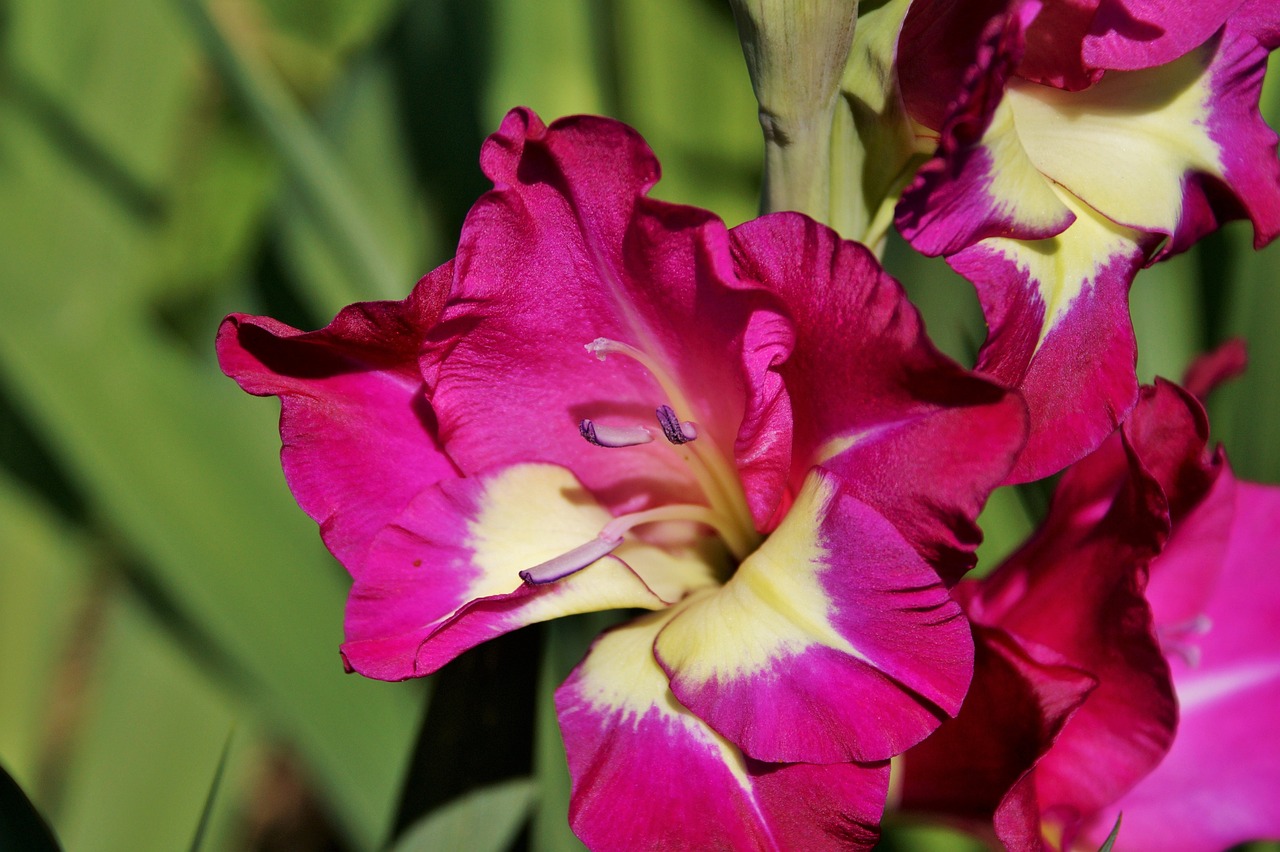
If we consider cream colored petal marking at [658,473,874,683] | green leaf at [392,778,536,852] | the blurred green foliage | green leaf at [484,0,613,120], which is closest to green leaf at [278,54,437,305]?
the blurred green foliage

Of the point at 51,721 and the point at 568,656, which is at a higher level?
the point at 568,656

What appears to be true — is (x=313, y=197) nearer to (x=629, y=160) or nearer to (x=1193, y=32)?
(x=629, y=160)

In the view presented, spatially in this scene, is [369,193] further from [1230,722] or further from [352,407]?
[1230,722]

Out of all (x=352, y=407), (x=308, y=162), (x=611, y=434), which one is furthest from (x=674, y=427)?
(x=308, y=162)

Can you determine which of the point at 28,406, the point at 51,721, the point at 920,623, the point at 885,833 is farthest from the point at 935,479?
the point at 51,721

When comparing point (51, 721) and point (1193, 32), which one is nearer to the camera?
point (1193, 32)

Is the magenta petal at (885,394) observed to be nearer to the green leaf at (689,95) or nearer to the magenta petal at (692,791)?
the magenta petal at (692,791)
